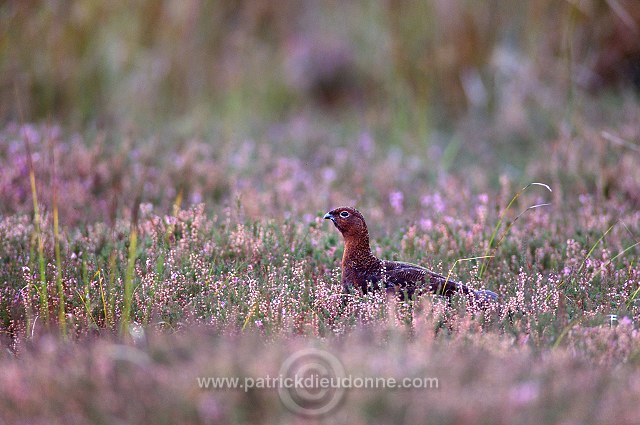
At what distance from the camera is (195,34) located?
900 centimetres

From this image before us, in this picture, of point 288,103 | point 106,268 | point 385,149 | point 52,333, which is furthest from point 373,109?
point 52,333

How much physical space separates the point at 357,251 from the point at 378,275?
20cm

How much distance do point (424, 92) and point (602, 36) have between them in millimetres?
2033

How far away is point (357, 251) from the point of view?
4.01 meters

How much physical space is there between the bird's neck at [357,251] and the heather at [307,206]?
19 centimetres

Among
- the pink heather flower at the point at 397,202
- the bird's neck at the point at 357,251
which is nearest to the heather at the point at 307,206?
the pink heather flower at the point at 397,202

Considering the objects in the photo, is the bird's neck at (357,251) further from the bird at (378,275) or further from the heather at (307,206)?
the heather at (307,206)

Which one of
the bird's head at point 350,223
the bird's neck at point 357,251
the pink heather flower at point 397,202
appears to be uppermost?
the bird's head at point 350,223

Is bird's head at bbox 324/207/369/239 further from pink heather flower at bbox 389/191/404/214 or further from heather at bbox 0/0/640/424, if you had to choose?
pink heather flower at bbox 389/191/404/214

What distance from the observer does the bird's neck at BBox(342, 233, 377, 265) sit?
13.1ft

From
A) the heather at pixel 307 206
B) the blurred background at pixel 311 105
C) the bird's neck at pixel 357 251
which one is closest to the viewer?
the heather at pixel 307 206

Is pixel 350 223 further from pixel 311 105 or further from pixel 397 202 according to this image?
pixel 311 105

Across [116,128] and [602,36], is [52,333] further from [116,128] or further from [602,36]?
[602,36]

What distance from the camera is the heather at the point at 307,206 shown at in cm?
246
